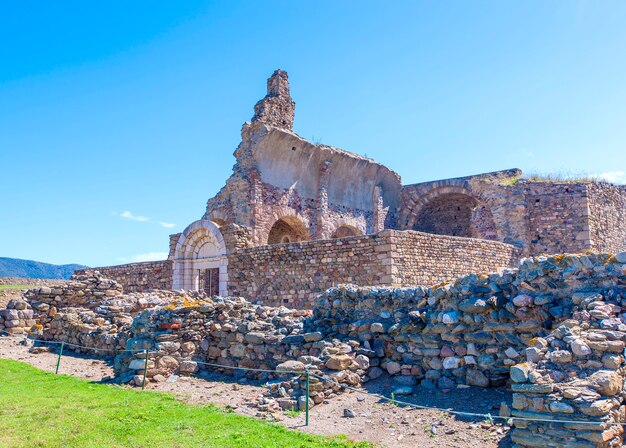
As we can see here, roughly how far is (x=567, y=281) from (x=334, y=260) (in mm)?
8605

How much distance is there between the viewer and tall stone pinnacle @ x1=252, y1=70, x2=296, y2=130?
70.7 feet

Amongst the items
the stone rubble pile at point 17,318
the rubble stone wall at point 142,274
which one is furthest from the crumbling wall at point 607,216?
the stone rubble pile at point 17,318

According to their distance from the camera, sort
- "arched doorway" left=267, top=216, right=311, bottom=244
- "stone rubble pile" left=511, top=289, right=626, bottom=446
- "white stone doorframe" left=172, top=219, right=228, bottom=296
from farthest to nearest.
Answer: "arched doorway" left=267, top=216, right=311, bottom=244, "white stone doorframe" left=172, top=219, right=228, bottom=296, "stone rubble pile" left=511, top=289, right=626, bottom=446

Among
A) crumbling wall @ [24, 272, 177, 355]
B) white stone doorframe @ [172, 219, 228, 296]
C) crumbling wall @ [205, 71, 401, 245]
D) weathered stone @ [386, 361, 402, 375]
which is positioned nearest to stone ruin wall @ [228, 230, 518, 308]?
white stone doorframe @ [172, 219, 228, 296]

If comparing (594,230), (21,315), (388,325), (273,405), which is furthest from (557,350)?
(594,230)

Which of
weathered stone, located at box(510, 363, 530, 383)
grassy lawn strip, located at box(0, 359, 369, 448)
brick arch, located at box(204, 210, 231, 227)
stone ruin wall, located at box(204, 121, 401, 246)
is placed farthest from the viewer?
brick arch, located at box(204, 210, 231, 227)

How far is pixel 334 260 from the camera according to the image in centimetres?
1441

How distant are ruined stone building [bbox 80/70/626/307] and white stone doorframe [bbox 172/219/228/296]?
0.12 feet

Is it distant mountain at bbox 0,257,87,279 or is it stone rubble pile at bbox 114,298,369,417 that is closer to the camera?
stone rubble pile at bbox 114,298,369,417

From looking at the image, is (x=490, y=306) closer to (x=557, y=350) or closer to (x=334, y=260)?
(x=557, y=350)

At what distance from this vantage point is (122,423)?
6121 mm

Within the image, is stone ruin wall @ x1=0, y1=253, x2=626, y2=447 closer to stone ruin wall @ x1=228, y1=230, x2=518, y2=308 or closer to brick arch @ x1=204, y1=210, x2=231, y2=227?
stone ruin wall @ x1=228, y1=230, x2=518, y2=308

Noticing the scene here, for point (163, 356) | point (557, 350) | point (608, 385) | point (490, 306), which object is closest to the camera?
point (608, 385)

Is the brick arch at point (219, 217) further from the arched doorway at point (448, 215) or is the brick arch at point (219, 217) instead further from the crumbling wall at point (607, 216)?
the crumbling wall at point (607, 216)
